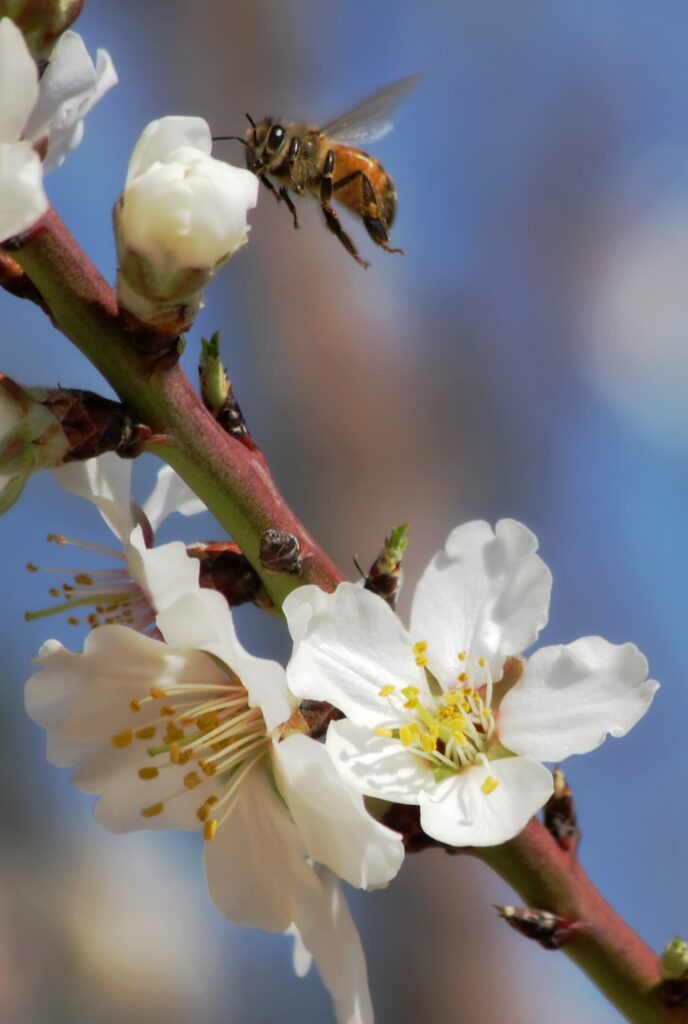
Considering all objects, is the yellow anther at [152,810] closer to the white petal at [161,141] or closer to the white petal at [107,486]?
the white petal at [107,486]

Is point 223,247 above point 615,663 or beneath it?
above

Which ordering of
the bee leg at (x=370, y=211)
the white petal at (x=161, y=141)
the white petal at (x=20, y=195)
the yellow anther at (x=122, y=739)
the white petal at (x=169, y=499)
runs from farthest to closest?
the bee leg at (x=370, y=211)
the white petal at (x=169, y=499)
the yellow anther at (x=122, y=739)
the white petal at (x=161, y=141)
the white petal at (x=20, y=195)

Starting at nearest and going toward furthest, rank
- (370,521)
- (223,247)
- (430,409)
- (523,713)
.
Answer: (223,247), (523,713), (370,521), (430,409)

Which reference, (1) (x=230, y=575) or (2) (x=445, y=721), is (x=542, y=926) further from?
(1) (x=230, y=575)

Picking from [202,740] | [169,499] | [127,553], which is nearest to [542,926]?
[202,740]

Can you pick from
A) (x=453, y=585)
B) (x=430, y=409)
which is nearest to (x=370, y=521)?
(x=430, y=409)

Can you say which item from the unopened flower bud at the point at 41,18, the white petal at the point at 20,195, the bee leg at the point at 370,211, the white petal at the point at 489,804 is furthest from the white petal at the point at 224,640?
the bee leg at the point at 370,211

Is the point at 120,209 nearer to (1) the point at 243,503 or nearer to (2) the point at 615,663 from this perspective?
(1) the point at 243,503
